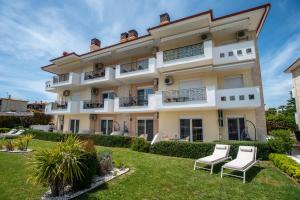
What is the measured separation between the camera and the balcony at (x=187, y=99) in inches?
541

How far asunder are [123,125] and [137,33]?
1209 cm

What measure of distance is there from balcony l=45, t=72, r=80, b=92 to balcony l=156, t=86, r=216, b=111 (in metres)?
12.8

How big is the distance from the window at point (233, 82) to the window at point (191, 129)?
4.05 metres

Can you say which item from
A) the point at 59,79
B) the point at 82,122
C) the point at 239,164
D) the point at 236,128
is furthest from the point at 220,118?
the point at 59,79

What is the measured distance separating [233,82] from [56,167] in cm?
1464

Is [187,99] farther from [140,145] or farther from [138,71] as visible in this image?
[138,71]

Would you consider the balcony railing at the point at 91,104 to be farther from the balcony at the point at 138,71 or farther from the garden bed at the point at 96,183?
the garden bed at the point at 96,183

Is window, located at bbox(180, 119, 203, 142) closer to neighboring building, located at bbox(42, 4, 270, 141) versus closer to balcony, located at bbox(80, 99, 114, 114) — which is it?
neighboring building, located at bbox(42, 4, 270, 141)

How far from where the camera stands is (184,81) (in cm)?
1681

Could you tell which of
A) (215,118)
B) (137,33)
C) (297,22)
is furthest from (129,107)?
(297,22)

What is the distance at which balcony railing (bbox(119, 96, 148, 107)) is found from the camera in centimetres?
1850

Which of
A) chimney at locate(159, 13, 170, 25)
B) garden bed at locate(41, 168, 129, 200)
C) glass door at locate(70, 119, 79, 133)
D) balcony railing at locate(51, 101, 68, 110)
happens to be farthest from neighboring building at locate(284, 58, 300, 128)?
balcony railing at locate(51, 101, 68, 110)

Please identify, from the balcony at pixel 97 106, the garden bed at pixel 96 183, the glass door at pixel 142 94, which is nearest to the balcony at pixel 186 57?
the glass door at pixel 142 94

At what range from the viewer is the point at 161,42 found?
17.6 m
